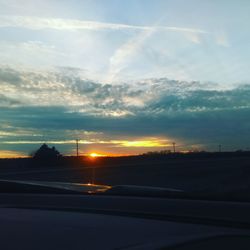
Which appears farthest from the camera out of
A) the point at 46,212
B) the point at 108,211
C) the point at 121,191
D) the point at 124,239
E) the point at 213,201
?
the point at 121,191

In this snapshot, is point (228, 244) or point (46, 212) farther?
point (46, 212)

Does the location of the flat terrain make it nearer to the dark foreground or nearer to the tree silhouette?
the dark foreground

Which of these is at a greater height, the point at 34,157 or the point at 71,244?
the point at 34,157

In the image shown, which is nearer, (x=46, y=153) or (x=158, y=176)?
(x=158, y=176)

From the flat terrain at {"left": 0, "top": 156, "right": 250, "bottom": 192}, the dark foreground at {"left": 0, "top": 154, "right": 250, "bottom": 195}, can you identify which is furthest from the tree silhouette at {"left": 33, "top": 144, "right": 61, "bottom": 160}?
the flat terrain at {"left": 0, "top": 156, "right": 250, "bottom": 192}

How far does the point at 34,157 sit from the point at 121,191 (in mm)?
59493

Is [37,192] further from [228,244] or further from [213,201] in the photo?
[228,244]

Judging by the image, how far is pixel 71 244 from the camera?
86.7 inches

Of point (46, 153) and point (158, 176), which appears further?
point (46, 153)

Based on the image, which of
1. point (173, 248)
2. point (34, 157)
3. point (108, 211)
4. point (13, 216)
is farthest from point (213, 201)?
point (34, 157)

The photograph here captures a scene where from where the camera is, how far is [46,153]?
64625 mm

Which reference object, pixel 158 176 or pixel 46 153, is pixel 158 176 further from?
pixel 46 153

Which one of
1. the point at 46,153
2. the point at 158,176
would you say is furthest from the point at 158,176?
the point at 46,153

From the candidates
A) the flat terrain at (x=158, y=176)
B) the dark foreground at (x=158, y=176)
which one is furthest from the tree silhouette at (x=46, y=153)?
the flat terrain at (x=158, y=176)
